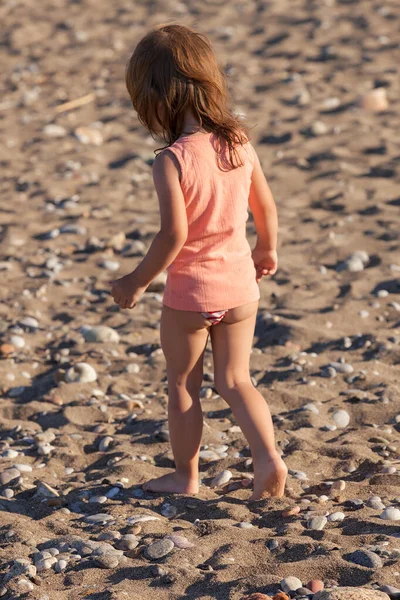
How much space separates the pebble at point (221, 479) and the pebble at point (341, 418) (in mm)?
646

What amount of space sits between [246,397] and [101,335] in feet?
6.30

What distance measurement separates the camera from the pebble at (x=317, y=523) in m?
3.25

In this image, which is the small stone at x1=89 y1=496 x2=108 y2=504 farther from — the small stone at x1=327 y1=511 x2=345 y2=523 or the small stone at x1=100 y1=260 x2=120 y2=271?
the small stone at x1=100 y1=260 x2=120 y2=271

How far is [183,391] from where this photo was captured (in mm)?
3584

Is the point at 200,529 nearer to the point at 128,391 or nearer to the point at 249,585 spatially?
the point at 249,585

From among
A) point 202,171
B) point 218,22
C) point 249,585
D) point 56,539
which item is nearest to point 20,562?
point 56,539

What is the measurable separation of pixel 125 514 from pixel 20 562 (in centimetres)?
56

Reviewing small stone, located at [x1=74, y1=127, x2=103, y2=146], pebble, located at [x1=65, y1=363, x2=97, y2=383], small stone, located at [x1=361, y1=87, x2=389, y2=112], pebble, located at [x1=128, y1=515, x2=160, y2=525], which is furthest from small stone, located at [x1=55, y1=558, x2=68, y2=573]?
small stone, located at [x1=361, y1=87, x2=389, y2=112]

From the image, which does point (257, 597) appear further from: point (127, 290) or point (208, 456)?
point (208, 456)

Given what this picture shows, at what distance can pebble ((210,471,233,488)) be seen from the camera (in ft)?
12.5

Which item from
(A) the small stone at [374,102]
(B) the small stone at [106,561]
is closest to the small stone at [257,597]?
(B) the small stone at [106,561]

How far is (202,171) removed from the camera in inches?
128

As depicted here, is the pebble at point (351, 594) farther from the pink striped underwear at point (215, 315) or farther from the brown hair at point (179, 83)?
the brown hair at point (179, 83)

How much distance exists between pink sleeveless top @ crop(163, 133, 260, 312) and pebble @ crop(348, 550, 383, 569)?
94 cm
